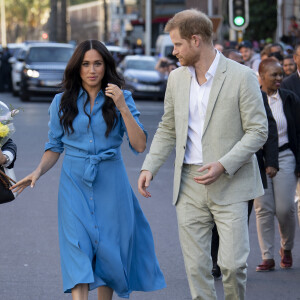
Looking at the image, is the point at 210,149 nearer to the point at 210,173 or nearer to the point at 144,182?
the point at 210,173

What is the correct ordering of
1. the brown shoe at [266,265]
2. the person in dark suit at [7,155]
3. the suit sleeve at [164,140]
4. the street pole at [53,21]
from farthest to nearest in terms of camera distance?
the street pole at [53,21]
the brown shoe at [266,265]
the person in dark suit at [7,155]
the suit sleeve at [164,140]

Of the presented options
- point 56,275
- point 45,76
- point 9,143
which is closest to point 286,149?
point 56,275

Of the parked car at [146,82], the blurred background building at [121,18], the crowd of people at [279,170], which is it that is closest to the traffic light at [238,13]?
the blurred background building at [121,18]

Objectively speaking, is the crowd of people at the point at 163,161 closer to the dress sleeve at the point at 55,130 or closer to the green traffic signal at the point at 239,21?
the dress sleeve at the point at 55,130

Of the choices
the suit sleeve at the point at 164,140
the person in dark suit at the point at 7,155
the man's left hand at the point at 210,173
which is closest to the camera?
the man's left hand at the point at 210,173

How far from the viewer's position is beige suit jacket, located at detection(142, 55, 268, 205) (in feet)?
16.6

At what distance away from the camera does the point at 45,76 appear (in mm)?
26641

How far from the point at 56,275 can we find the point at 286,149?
2.15 metres

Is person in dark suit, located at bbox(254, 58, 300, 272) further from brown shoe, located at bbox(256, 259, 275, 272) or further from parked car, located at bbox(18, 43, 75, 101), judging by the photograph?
parked car, located at bbox(18, 43, 75, 101)

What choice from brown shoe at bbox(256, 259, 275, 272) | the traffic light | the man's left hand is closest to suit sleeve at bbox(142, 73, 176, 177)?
the man's left hand

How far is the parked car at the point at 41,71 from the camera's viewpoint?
87.4 feet

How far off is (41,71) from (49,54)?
5.38ft

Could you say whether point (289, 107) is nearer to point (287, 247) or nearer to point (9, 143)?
point (287, 247)

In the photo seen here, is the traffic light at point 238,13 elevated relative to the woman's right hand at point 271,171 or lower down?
elevated
